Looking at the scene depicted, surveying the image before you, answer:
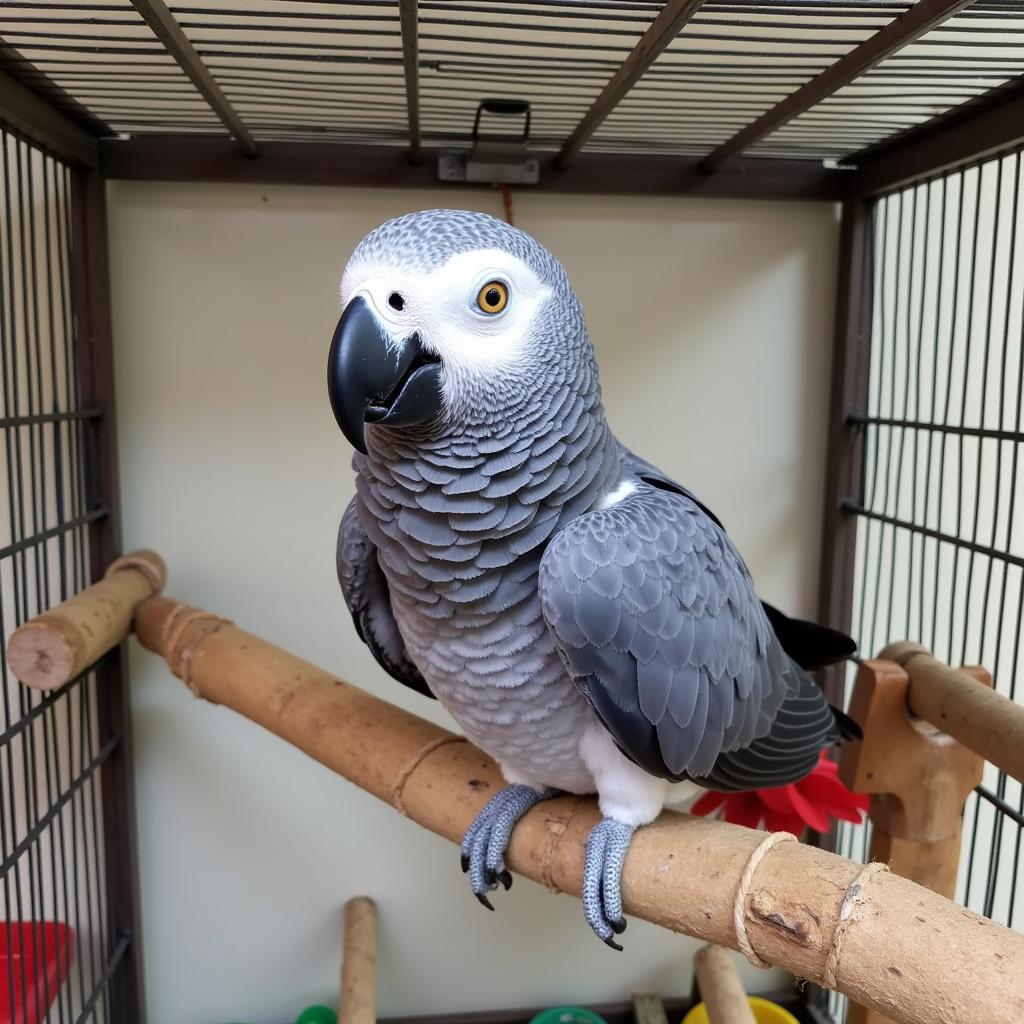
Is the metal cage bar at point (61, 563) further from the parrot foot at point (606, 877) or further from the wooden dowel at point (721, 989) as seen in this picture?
the wooden dowel at point (721, 989)

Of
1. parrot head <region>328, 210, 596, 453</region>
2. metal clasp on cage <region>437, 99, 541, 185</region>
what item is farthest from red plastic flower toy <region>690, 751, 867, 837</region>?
metal clasp on cage <region>437, 99, 541, 185</region>

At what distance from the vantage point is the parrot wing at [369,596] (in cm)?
84

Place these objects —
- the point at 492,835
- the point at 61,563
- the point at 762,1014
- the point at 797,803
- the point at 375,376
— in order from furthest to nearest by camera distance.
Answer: the point at 762,1014 < the point at 61,563 < the point at 797,803 < the point at 492,835 < the point at 375,376

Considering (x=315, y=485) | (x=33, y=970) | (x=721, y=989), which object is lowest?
(x=721, y=989)

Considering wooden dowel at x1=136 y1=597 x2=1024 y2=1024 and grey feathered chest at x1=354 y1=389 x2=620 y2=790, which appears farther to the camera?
grey feathered chest at x1=354 y1=389 x2=620 y2=790

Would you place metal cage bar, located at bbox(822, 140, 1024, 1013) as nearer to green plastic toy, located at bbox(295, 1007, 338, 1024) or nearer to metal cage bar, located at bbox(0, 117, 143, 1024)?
green plastic toy, located at bbox(295, 1007, 338, 1024)

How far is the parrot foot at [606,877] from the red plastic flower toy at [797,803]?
1.14 feet

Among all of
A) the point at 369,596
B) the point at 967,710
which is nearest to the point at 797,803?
the point at 967,710

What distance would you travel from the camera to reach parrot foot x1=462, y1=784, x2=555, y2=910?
0.83 m

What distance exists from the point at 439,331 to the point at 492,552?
20 cm

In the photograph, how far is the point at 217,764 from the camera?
54.9 inches

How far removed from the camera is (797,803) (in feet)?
3.47

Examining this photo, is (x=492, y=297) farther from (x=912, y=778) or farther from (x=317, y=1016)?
(x=317, y=1016)

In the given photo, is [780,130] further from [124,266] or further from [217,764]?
[217,764]
